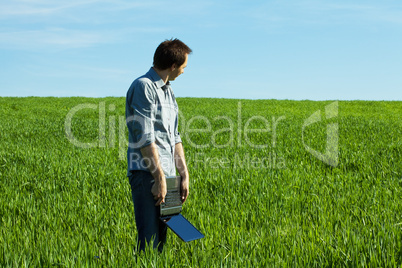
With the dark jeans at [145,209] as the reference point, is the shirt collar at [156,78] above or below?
above

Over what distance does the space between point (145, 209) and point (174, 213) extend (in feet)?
0.83

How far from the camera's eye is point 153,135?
3006mm

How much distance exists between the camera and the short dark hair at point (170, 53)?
3.13 metres

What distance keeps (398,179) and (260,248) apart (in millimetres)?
5045

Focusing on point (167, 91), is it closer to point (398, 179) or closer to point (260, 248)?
point (260, 248)

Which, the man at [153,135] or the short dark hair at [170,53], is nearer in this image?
the man at [153,135]

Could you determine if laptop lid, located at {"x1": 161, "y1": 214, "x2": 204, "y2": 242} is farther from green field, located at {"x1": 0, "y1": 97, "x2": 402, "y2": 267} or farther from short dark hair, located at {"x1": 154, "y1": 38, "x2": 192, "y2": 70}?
short dark hair, located at {"x1": 154, "y1": 38, "x2": 192, "y2": 70}

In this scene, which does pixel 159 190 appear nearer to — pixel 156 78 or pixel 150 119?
pixel 150 119

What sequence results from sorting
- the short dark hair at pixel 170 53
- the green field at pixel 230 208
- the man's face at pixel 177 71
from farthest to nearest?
1. the green field at pixel 230 208
2. the man's face at pixel 177 71
3. the short dark hair at pixel 170 53

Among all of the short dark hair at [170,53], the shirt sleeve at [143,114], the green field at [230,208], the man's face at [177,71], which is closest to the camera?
the shirt sleeve at [143,114]

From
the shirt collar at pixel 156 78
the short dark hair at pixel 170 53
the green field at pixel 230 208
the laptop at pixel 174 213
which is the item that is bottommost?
the green field at pixel 230 208

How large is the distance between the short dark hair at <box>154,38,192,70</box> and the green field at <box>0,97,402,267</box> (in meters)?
1.54

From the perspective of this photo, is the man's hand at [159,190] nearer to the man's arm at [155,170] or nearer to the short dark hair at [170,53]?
the man's arm at [155,170]

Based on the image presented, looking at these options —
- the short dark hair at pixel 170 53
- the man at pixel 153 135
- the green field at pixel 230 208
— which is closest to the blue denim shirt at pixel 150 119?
the man at pixel 153 135
